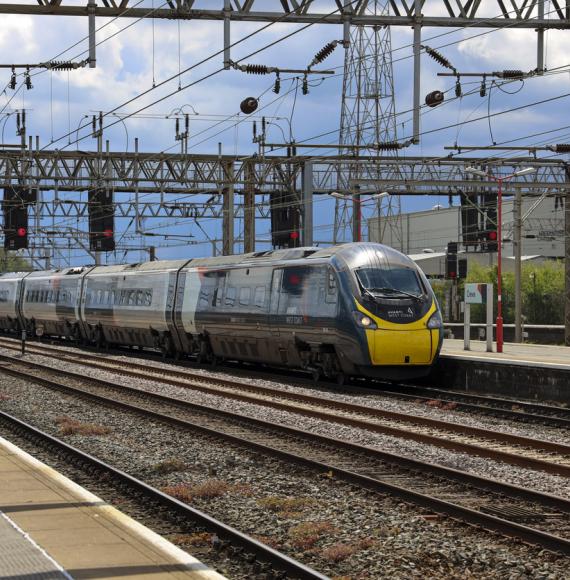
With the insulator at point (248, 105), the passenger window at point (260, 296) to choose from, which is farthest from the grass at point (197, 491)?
the insulator at point (248, 105)

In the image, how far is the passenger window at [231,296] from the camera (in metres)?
26.9

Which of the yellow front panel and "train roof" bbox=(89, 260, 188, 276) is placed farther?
"train roof" bbox=(89, 260, 188, 276)

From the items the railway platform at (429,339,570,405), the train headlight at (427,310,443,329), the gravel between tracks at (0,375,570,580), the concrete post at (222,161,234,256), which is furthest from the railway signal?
the gravel between tracks at (0,375,570,580)

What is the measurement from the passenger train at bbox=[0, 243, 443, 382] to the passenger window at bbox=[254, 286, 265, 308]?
24mm

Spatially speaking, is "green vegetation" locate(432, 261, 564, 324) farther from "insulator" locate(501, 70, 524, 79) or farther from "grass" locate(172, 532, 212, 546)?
"grass" locate(172, 532, 212, 546)

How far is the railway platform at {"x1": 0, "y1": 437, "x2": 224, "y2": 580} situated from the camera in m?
6.86

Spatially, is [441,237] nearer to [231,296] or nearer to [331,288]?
[231,296]

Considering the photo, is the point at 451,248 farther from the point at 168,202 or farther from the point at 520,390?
the point at 520,390

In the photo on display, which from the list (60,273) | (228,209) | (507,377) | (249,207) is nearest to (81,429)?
(507,377)

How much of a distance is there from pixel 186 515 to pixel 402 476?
3.02 m

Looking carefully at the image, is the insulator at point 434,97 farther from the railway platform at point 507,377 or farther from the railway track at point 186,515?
the railway track at point 186,515

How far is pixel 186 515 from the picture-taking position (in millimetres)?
9531

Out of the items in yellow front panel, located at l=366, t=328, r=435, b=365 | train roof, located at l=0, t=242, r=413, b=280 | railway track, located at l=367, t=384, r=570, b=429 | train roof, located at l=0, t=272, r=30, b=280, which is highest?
train roof, located at l=0, t=272, r=30, b=280

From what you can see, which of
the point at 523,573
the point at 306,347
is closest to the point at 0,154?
the point at 306,347
